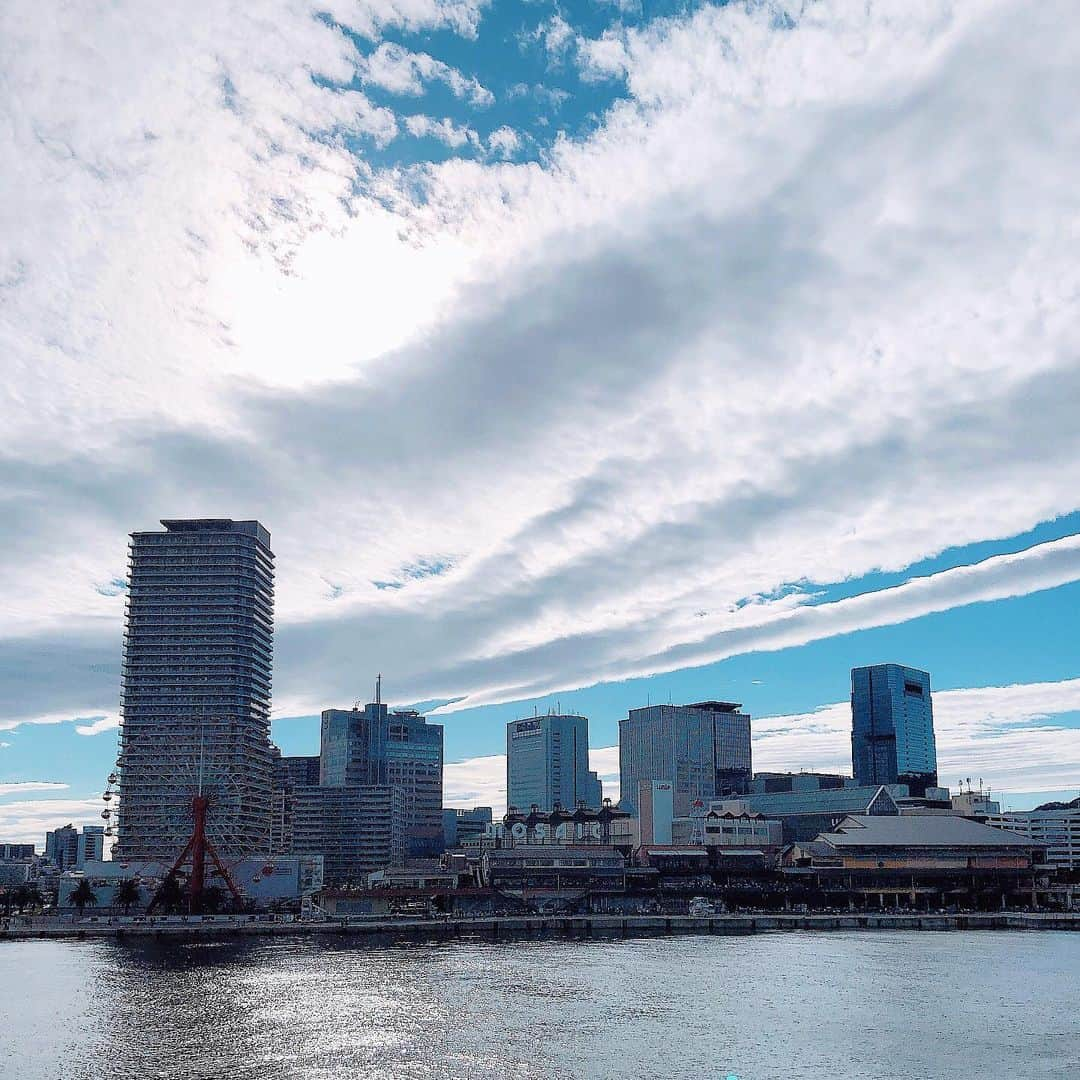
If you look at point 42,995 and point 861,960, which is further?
point 861,960

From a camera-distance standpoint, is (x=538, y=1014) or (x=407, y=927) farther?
(x=407, y=927)

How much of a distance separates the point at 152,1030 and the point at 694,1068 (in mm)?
38944

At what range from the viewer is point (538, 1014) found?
9412 centimetres

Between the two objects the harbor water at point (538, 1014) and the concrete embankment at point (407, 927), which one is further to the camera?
the concrete embankment at point (407, 927)

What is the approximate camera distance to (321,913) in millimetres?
198125

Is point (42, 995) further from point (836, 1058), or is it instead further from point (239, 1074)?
point (836, 1058)

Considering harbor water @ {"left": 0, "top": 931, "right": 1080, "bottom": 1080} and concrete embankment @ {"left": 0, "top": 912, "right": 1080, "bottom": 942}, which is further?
concrete embankment @ {"left": 0, "top": 912, "right": 1080, "bottom": 942}

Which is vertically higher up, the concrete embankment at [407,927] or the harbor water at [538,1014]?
the harbor water at [538,1014]

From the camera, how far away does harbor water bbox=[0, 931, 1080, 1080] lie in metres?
76.0

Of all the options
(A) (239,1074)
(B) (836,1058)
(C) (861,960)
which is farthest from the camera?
(C) (861,960)

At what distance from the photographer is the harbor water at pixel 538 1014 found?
76000mm

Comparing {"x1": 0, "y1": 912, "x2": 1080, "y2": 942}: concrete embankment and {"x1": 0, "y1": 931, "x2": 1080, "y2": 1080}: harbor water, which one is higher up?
{"x1": 0, "y1": 931, "x2": 1080, "y2": 1080}: harbor water

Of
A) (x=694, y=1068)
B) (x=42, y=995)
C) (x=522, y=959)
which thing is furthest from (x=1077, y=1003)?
(x=42, y=995)

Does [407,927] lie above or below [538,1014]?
below
